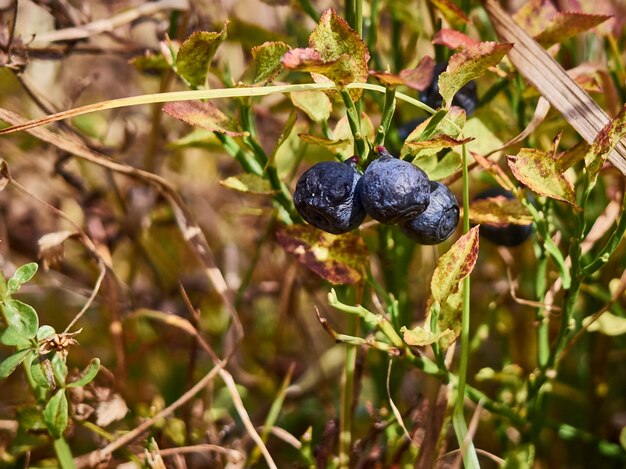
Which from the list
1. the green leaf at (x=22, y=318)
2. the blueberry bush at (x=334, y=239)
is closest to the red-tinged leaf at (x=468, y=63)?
the blueberry bush at (x=334, y=239)

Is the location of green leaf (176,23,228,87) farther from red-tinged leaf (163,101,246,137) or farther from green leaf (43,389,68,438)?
green leaf (43,389,68,438)

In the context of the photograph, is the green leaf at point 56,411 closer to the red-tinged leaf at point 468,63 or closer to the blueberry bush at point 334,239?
the blueberry bush at point 334,239

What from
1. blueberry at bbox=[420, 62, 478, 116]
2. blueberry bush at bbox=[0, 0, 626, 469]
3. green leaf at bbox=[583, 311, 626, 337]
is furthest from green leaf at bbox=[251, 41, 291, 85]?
green leaf at bbox=[583, 311, 626, 337]

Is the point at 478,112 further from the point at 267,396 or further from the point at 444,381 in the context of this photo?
the point at 267,396

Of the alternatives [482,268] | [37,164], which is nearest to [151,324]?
[37,164]

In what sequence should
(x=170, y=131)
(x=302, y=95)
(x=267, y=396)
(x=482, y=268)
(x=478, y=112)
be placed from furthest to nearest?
(x=170, y=131) < (x=482, y=268) < (x=267, y=396) < (x=478, y=112) < (x=302, y=95)

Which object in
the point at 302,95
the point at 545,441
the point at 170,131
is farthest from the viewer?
the point at 170,131
